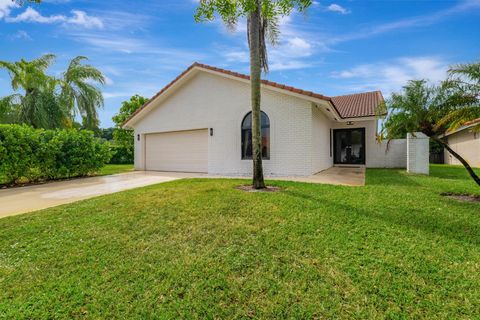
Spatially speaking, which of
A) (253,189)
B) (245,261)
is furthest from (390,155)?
(245,261)

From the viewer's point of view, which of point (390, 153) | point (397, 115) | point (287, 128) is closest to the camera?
point (397, 115)

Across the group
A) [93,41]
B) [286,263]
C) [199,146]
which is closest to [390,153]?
[199,146]

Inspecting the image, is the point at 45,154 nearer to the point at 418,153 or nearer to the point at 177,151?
the point at 177,151

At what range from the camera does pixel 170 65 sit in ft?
47.7

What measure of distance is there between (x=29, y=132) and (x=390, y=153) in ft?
67.1

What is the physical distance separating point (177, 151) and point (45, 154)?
6.78m

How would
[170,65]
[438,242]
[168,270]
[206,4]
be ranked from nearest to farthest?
[168,270], [438,242], [206,4], [170,65]

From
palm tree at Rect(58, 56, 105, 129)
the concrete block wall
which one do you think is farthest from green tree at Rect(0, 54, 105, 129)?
the concrete block wall

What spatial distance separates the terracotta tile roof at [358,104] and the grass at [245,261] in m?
10.6

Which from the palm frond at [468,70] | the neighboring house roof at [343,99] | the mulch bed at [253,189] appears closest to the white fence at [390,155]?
the neighboring house roof at [343,99]

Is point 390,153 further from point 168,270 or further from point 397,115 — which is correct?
point 168,270

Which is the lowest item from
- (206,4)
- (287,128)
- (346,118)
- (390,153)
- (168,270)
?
(168,270)

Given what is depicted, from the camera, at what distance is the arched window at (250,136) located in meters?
12.0

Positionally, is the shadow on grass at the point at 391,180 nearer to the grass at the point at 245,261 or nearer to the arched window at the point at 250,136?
the grass at the point at 245,261
